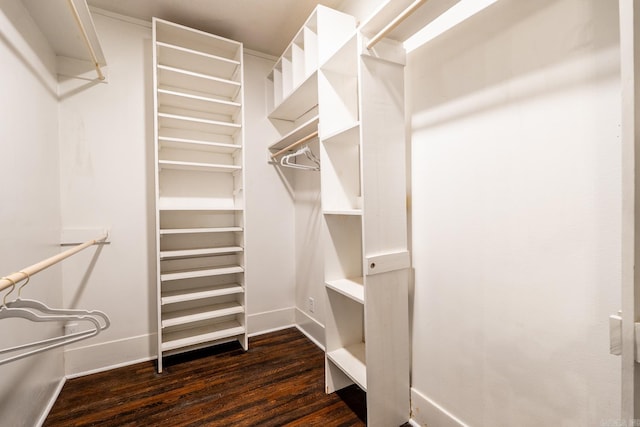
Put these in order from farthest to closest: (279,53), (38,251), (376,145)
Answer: (279,53) → (38,251) → (376,145)

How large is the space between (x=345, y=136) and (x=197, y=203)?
150 centimetres

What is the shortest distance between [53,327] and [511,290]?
8.48ft

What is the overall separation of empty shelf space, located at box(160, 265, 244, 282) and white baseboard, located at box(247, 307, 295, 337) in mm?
564

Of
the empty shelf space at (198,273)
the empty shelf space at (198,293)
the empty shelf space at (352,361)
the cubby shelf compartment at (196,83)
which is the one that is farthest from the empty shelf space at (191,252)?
the cubby shelf compartment at (196,83)

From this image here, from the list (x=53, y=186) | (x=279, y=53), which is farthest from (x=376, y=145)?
(x=53, y=186)

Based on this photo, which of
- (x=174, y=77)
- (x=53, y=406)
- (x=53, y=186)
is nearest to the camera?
(x=53, y=406)

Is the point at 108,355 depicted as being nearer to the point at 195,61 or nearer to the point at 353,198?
the point at 353,198

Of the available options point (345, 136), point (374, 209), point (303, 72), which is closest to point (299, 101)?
point (303, 72)

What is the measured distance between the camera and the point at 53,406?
1698 millimetres

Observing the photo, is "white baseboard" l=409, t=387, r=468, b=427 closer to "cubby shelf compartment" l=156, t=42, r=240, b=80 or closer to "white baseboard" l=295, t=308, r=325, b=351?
"white baseboard" l=295, t=308, r=325, b=351

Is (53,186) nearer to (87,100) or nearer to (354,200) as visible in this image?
(87,100)

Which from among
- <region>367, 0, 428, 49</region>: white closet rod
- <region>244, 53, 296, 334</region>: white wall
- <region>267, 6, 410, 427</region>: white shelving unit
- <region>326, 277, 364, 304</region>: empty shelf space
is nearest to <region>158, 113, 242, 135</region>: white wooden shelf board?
<region>244, 53, 296, 334</region>: white wall

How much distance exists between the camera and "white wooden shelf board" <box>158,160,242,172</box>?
6.89 ft

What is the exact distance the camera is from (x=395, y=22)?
3.85 feet
